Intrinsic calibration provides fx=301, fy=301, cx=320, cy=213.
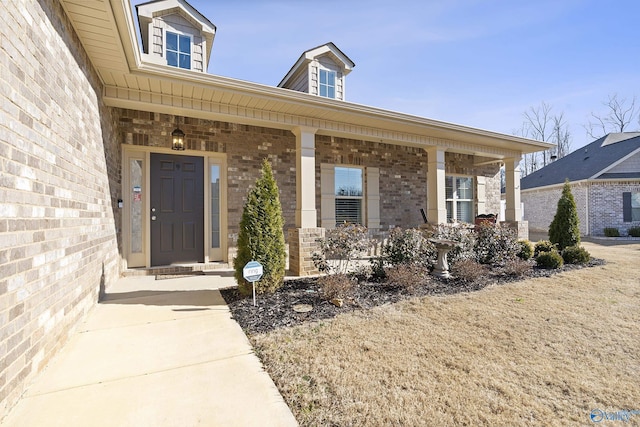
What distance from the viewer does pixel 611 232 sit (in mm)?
12688

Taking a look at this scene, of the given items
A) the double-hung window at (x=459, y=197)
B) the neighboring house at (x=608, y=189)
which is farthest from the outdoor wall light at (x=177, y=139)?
the neighboring house at (x=608, y=189)

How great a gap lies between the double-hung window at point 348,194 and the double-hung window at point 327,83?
215 centimetres

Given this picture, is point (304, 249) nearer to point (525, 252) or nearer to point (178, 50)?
point (525, 252)

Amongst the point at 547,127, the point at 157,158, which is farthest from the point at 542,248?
the point at 547,127

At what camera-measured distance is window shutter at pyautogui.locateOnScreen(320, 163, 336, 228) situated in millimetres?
6898

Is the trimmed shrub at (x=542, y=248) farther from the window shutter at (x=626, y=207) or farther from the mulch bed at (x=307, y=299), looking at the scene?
the window shutter at (x=626, y=207)

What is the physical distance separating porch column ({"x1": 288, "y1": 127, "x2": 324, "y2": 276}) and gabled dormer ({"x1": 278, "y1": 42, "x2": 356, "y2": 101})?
285 centimetres

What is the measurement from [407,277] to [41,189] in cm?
397

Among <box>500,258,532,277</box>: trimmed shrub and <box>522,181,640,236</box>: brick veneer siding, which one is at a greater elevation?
<box>522,181,640,236</box>: brick veneer siding

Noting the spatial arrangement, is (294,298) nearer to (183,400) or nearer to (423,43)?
(183,400)

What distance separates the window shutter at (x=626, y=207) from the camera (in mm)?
12984

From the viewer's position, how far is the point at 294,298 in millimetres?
3828

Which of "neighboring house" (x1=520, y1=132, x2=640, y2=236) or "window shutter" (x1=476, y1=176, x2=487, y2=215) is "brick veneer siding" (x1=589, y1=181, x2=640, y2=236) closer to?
"neighboring house" (x1=520, y1=132, x2=640, y2=236)

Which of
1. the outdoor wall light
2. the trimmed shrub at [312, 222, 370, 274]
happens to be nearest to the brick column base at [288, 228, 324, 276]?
the trimmed shrub at [312, 222, 370, 274]
